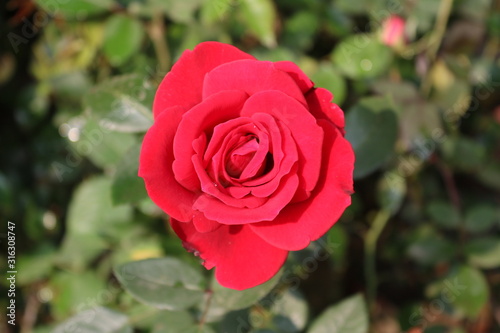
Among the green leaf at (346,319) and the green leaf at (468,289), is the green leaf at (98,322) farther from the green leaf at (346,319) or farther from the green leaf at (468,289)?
the green leaf at (468,289)

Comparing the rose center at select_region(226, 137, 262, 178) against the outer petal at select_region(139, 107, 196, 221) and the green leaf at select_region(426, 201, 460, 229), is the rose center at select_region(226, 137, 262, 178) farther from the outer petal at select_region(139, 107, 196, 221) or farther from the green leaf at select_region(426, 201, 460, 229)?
the green leaf at select_region(426, 201, 460, 229)

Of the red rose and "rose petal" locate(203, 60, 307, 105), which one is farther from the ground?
"rose petal" locate(203, 60, 307, 105)

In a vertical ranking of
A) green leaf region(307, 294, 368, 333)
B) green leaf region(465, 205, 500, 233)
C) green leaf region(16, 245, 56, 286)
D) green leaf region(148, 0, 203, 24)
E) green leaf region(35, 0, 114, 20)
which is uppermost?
green leaf region(35, 0, 114, 20)

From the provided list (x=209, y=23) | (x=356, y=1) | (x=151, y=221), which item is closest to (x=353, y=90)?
(x=356, y=1)

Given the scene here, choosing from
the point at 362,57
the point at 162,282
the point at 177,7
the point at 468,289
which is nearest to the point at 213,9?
the point at 177,7

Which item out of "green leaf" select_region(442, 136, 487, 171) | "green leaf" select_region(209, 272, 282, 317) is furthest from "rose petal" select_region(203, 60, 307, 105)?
"green leaf" select_region(442, 136, 487, 171)

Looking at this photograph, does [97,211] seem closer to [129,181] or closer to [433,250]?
[129,181]

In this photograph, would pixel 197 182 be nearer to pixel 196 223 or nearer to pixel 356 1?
pixel 196 223

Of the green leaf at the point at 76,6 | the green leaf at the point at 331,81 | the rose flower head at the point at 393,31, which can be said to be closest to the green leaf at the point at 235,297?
the green leaf at the point at 331,81
